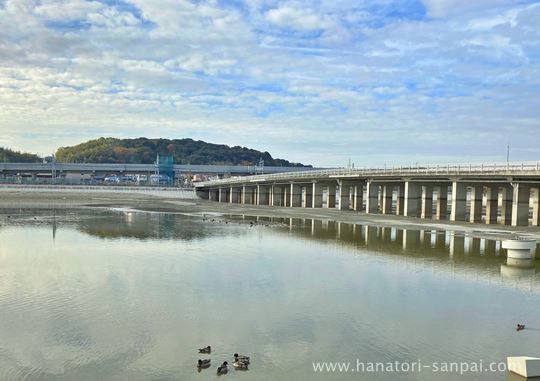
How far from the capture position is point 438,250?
3931 centimetres

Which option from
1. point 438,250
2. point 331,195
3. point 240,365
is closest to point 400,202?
point 331,195

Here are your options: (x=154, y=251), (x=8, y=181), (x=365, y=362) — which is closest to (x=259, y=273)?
(x=154, y=251)

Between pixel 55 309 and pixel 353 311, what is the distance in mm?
11539

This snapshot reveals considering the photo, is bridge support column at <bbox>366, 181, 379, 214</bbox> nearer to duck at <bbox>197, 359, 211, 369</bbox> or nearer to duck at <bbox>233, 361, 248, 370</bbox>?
duck at <bbox>233, 361, 248, 370</bbox>

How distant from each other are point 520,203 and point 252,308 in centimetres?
4827

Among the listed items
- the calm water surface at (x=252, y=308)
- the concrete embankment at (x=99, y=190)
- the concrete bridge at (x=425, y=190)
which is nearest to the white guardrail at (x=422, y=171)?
the concrete bridge at (x=425, y=190)

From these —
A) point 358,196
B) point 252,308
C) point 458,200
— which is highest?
point 458,200

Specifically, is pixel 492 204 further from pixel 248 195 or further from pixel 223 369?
pixel 223 369

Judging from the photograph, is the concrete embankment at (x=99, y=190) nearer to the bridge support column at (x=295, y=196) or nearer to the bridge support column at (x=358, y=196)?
the bridge support column at (x=295, y=196)

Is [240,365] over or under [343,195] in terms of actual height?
under

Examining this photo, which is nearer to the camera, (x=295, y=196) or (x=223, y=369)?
(x=223, y=369)

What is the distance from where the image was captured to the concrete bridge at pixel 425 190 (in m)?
59.0

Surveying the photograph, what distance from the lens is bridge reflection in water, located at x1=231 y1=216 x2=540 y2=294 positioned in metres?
29.5

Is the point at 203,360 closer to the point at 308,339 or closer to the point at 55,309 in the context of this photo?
the point at 308,339
